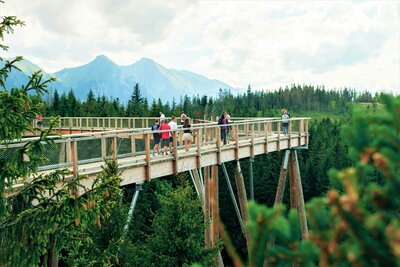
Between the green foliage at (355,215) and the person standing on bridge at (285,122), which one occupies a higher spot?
the green foliage at (355,215)

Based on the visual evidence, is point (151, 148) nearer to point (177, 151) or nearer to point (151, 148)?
point (151, 148)

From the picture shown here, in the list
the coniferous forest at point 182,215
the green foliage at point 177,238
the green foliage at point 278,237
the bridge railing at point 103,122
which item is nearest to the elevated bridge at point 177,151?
the coniferous forest at point 182,215

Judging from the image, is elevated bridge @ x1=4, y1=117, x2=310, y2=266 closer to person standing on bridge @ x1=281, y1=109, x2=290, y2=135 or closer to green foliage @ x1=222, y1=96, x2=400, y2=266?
person standing on bridge @ x1=281, y1=109, x2=290, y2=135

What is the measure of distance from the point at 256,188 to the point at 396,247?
5012cm

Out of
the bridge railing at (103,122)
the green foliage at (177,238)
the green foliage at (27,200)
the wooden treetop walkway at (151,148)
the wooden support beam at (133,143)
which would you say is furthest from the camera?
the bridge railing at (103,122)

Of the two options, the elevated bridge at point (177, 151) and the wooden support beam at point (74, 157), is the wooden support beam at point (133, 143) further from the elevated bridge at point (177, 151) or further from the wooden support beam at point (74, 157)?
the wooden support beam at point (74, 157)

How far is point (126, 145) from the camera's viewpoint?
12406 millimetres

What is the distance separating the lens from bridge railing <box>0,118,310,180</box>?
32.1 feet

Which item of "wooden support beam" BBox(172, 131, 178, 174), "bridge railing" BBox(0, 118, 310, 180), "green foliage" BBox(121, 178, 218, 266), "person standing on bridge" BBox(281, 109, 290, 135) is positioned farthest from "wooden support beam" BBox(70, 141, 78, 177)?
"person standing on bridge" BBox(281, 109, 290, 135)

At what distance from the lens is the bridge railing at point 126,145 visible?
32.1 feet

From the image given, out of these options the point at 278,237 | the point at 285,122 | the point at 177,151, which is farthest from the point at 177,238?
the point at 278,237

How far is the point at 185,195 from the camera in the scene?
14.0 m

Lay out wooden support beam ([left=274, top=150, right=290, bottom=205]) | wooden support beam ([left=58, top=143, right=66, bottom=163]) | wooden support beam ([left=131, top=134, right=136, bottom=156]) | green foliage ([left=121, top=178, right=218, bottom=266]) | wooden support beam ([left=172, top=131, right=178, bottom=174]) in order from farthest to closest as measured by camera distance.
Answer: wooden support beam ([left=274, top=150, right=290, bottom=205])
green foliage ([left=121, top=178, right=218, bottom=266])
wooden support beam ([left=172, top=131, right=178, bottom=174])
wooden support beam ([left=131, top=134, right=136, bottom=156])
wooden support beam ([left=58, top=143, right=66, bottom=163])

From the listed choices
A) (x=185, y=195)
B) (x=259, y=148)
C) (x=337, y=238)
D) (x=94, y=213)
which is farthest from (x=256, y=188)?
(x=337, y=238)
